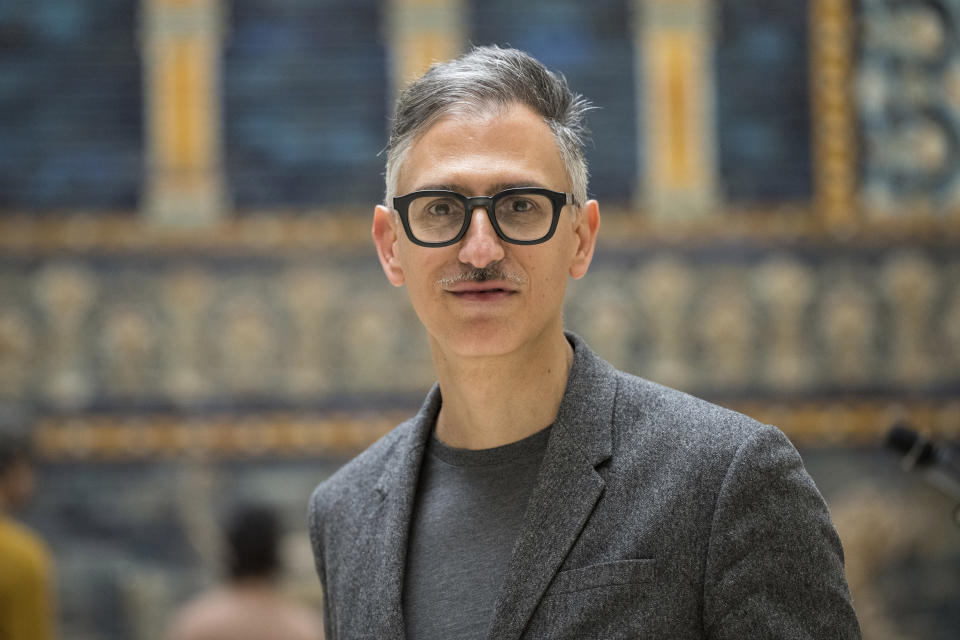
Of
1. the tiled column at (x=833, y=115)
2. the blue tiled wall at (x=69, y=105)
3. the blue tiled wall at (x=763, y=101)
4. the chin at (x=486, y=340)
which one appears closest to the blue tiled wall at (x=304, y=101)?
the blue tiled wall at (x=69, y=105)

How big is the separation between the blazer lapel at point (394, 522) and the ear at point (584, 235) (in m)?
0.31

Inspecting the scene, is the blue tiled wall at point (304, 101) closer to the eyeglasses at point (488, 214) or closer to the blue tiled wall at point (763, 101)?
the blue tiled wall at point (763, 101)

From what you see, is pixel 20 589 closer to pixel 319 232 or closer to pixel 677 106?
pixel 319 232

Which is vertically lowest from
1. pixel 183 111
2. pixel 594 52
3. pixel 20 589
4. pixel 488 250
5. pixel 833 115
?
pixel 20 589

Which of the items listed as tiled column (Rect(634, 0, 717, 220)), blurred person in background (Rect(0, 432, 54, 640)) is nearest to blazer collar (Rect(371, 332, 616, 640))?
blurred person in background (Rect(0, 432, 54, 640))

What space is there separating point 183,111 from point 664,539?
6.58 metres

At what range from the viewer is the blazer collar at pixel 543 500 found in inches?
58.7

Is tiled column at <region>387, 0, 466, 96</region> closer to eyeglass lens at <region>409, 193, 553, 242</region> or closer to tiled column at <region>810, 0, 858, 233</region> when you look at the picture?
tiled column at <region>810, 0, 858, 233</region>

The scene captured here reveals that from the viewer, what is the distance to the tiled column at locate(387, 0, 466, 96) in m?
7.49

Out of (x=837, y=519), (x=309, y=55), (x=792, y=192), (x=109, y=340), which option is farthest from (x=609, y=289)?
(x=109, y=340)

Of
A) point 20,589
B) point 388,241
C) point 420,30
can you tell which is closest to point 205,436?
point 420,30

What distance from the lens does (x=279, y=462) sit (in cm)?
729

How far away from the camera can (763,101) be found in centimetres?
737

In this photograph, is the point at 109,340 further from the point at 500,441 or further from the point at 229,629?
the point at 500,441
